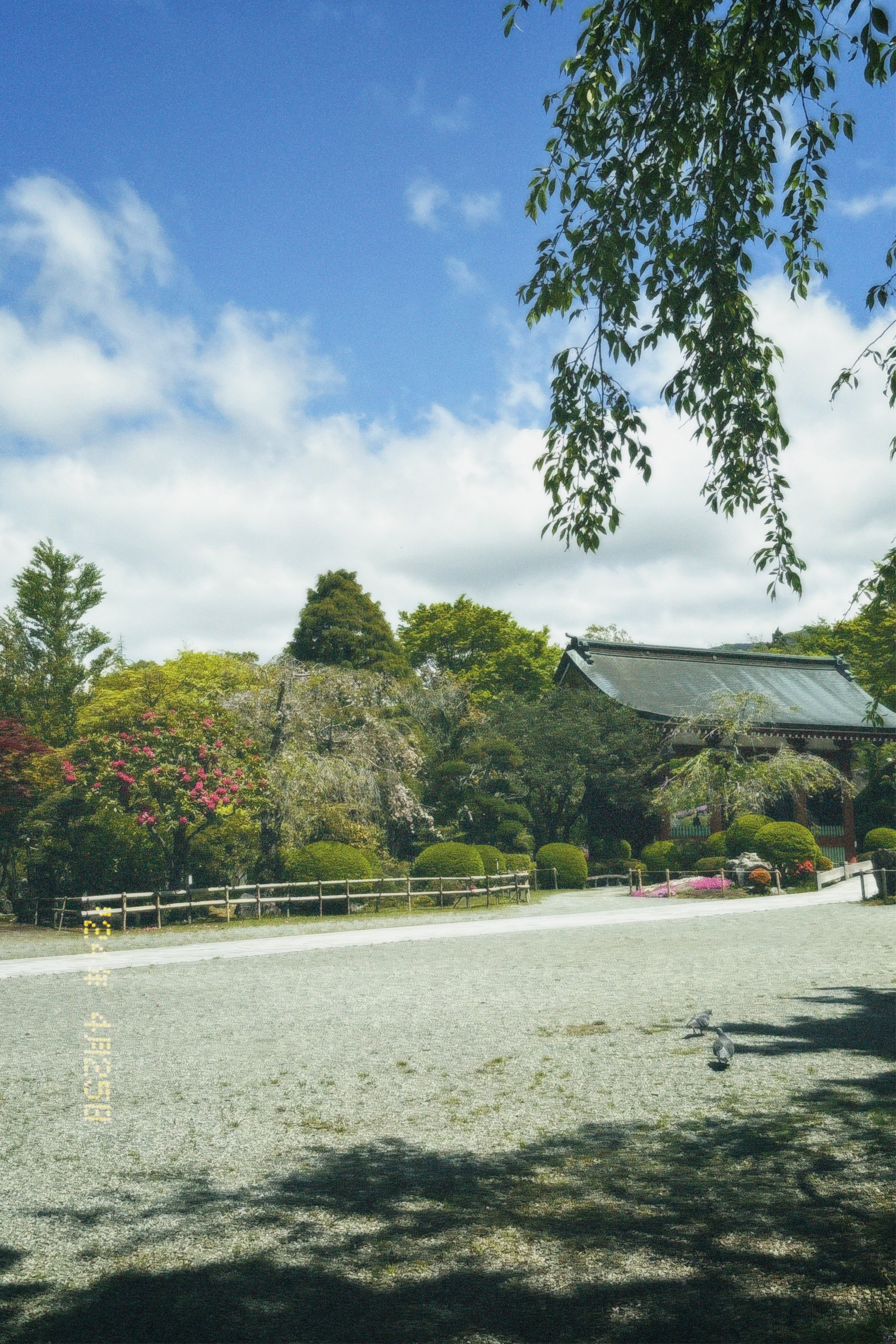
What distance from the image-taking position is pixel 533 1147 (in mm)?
5242

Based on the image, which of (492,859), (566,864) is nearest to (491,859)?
(492,859)

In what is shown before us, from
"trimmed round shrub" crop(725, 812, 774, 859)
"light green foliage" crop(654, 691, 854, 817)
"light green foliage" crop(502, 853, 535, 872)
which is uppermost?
"light green foliage" crop(654, 691, 854, 817)

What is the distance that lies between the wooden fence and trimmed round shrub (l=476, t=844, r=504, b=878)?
1.93m

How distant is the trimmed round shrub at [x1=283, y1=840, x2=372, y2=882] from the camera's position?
23.3m

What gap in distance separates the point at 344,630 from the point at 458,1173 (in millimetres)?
31934

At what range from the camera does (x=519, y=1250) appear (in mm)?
3865

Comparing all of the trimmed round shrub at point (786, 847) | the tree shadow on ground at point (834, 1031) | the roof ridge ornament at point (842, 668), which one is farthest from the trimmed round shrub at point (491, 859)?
the roof ridge ornament at point (842, 668)

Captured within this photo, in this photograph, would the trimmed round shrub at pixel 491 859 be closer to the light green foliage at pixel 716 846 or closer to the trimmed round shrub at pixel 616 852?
the trimmed round shrub at pixel 616 852

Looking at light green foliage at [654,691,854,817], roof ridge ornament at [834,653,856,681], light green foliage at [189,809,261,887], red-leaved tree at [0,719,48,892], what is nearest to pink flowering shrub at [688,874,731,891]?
light green foliage at [654,691,854,817]

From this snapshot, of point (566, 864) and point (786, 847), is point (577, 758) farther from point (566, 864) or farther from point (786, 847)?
point (786, 847)

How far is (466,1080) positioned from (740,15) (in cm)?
687

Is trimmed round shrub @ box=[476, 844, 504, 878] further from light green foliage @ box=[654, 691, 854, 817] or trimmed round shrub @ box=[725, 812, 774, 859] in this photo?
trimmed round shrub @ box=[725, 812, 774, 859]

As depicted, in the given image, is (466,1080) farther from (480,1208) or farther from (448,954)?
(448,954)

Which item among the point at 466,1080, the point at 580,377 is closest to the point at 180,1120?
the point at 466,1080
